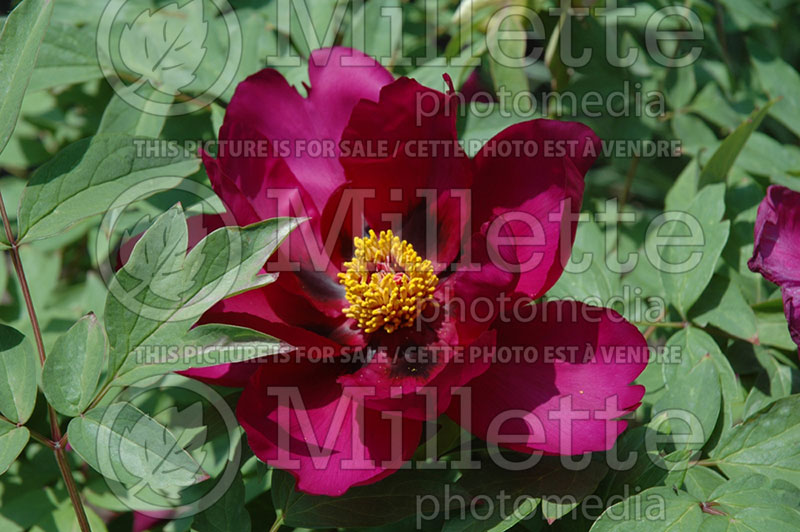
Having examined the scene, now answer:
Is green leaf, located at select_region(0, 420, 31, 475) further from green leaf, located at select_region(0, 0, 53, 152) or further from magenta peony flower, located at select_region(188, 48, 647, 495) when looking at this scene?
green leaf, located at select_region(0, 0, 53, 152)

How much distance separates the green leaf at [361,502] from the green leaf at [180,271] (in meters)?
0.25

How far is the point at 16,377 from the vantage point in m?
0.92

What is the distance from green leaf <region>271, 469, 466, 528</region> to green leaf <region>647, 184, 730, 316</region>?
1.53ft

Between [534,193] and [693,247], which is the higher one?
[534,193]

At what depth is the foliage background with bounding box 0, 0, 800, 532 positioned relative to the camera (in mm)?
951

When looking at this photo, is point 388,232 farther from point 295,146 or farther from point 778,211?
point 778,211

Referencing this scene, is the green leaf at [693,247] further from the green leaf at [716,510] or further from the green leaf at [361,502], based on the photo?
the green leaf at [361,502]

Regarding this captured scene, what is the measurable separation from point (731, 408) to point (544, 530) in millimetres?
309

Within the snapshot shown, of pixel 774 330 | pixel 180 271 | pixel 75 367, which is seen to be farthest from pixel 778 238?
pixel 75 367

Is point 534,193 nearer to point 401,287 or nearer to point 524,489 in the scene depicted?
point 401,287

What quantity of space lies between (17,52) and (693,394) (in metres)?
0.97

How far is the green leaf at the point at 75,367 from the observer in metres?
0.88

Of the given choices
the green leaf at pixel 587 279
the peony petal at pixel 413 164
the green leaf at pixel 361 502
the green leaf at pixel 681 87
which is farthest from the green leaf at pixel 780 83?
the green leaf at pixel 361 502

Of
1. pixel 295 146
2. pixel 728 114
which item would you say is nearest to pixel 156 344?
pixel 295 146
